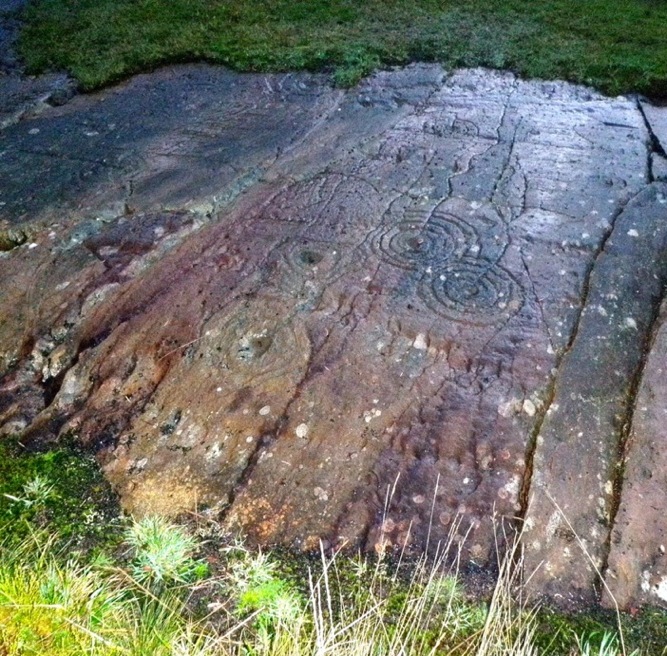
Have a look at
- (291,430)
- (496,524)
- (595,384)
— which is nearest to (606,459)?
(595,384)

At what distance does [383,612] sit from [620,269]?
191 centimetres

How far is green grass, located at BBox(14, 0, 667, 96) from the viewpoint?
499 centimetres

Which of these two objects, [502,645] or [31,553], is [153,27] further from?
[502,645]

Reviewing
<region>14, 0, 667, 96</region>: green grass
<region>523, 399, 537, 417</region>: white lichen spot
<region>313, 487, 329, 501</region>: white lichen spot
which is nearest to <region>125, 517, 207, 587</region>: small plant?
<region>313, 487, 329, 501</region>: white lichen spot

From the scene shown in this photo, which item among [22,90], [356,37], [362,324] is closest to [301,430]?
[362,324]

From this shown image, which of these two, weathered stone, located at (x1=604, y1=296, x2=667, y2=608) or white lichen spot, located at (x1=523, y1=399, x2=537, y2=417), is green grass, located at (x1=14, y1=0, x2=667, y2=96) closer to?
weathered stone, located at (x1=604, y1=296, x2=667, y2=608)

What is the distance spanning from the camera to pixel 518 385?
7.66 feet

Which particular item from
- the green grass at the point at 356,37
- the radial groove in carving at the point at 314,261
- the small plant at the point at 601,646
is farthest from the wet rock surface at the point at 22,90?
the small plant at the point at 601,646

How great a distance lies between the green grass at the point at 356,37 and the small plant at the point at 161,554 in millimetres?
3923

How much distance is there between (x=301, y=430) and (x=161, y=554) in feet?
2.12

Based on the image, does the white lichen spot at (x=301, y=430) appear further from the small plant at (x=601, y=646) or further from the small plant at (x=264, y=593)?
the small plant at (x=601, y=646)

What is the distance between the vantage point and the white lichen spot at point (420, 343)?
98.6 inches

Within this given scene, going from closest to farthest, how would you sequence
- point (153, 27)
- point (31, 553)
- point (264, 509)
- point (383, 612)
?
1. point (383, 612)
2. point (31, 553)
3. point (264, 509)
4. point (153, 27)

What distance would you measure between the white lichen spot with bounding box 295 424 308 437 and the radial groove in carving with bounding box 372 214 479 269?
3.34ft
